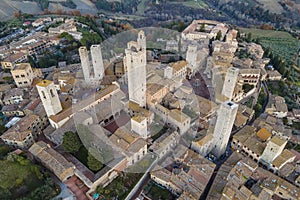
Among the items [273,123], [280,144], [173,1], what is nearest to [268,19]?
Result: [173,1]

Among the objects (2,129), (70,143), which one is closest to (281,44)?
(70,143)

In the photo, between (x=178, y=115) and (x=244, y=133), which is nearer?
(x=178, y=115)

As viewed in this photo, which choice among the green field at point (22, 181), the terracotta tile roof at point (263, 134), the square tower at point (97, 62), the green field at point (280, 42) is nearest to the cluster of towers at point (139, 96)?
the terracotta tile roof at point (263, 134)

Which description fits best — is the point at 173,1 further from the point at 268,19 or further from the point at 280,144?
the point at 280,144

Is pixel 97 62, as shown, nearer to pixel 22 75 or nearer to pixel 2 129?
pixel 22 75

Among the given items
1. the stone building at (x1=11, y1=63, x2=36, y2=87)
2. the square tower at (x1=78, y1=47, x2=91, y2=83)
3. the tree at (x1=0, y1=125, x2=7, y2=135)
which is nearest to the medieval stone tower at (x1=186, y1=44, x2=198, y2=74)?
the square tower at (x1=78, y1=47, x2=91, y2=83)

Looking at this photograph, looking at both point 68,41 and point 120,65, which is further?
point 68,41

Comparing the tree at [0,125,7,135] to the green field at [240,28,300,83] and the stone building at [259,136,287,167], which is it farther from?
the green field at [240,28,300,83]
